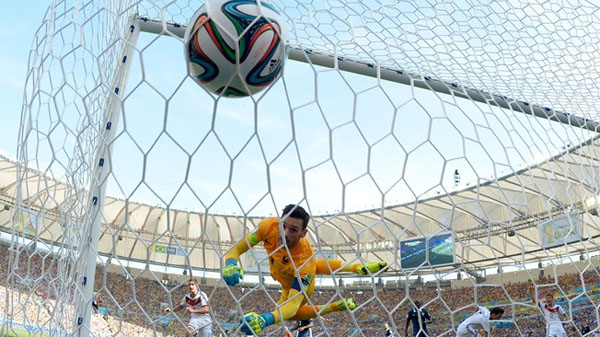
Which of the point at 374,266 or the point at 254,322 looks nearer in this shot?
the point at 254,322

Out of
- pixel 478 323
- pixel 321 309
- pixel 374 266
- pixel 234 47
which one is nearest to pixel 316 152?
pixel 234 47

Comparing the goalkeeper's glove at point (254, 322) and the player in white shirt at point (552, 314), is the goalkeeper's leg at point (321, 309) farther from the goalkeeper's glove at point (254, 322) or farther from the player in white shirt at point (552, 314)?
the player in white shirt at point (552, 314)

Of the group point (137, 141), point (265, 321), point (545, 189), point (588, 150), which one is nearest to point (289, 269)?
point (265, 321)

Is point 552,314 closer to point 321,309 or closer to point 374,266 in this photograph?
point 374,266

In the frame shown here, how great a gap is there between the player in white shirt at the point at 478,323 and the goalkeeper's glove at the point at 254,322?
1.32 m

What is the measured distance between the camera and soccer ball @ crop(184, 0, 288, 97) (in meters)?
2.28

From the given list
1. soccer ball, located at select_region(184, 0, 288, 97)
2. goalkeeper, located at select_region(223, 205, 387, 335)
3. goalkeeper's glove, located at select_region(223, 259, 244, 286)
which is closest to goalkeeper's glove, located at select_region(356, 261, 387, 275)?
goalkeeper, located at select_region(223, 205, 387, 335)

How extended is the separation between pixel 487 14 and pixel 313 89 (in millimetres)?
2975

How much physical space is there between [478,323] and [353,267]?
4.09ft

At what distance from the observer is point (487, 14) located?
4762mm

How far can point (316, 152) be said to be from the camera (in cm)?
254

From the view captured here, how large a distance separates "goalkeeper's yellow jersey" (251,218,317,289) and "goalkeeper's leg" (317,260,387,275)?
9 centimetres

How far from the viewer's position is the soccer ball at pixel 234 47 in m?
2.28

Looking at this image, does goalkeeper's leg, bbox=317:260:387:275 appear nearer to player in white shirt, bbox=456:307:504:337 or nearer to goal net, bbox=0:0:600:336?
goal net, bbox=0:0:600:336
